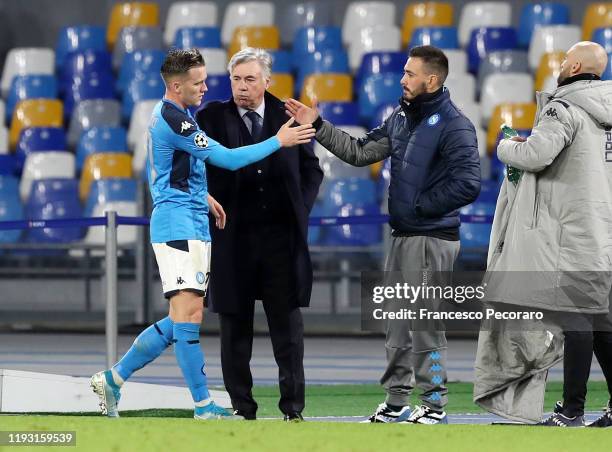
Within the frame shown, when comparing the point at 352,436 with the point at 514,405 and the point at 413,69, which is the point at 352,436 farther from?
the point at 413,69

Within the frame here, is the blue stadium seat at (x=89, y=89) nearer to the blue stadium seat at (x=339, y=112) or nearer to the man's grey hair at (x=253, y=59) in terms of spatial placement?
the blue stadium seat at (x=339, y=112)

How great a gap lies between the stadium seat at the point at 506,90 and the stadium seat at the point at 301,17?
250cm

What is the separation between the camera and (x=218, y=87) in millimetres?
14602

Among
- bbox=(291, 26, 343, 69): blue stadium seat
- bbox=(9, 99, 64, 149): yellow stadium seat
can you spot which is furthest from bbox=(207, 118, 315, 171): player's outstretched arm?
bbox=(291, 26, 343, 69): blue stadium seat

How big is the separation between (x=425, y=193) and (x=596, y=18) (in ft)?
28.6

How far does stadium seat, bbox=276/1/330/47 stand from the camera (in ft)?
52.7

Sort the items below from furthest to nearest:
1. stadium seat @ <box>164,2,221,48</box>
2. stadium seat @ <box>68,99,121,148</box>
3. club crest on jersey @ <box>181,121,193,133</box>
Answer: stadium seat @ <box>164,2,221,48</box>
stadium seat @ <box>68,99,121,148</box>
club crest on jersey @ <box>181,121,193,133</box>

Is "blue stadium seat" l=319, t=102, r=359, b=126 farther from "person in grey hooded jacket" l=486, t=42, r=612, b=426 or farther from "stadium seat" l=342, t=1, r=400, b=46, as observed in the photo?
"person in grey hooded jacket" l=486, t=42, r=612, b=426

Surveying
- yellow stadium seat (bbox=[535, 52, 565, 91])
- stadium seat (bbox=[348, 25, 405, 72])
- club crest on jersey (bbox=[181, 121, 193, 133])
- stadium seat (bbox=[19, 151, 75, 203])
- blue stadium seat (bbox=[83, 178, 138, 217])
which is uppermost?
stadium seat (bbox=[348, 25, 405, 72])

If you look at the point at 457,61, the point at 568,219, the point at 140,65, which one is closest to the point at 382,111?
the point at 457,61

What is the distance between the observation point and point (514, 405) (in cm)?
676

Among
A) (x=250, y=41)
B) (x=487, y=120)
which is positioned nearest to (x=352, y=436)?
(x=487, y=120)

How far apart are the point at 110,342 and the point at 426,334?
3.06 m

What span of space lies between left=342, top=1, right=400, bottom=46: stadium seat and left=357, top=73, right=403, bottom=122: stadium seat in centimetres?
138
